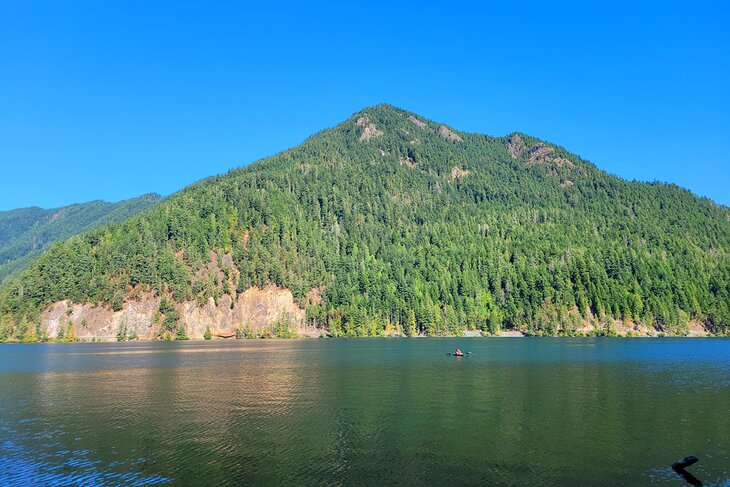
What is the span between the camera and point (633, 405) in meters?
58.8

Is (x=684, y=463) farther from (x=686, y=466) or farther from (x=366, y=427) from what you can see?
(x=366, y=427)

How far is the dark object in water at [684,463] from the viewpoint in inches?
1364

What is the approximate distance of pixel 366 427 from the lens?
159ft

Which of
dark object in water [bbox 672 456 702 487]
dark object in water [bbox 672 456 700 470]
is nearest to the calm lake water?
dark object in water [bbox 672 456 702 487]

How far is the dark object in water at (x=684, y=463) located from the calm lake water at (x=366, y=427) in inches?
24.5

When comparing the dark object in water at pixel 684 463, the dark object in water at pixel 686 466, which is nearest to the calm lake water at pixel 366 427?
the dark object in water at pixel 686 466

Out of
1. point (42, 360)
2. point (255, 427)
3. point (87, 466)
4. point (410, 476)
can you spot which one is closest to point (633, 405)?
point (410, 476)

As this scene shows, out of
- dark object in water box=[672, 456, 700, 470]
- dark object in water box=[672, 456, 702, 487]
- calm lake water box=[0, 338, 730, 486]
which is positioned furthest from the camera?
calm lake water box=[0, 338, 730, 486]

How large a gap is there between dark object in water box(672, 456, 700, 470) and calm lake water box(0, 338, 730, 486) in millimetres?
621

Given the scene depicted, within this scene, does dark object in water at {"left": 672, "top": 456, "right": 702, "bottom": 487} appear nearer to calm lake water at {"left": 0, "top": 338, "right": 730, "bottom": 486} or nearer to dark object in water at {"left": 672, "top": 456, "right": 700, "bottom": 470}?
dark object in water at {"left": 672, "top": 456, "right": 700, "bottom": 470}

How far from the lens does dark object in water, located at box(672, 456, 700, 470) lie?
3466cm

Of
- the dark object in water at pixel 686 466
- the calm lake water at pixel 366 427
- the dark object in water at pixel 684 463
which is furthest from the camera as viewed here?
the calm lake water at pixel 366 427

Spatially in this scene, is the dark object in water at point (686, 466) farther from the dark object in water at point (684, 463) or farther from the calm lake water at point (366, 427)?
the calm lake water at point (366, 427)

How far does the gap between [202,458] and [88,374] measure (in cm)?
6756
